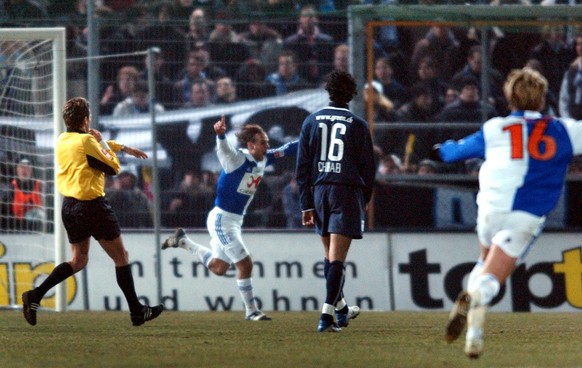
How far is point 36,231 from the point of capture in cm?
1573

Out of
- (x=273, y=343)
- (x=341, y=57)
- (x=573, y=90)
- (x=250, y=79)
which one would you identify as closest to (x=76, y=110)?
(x=273, y=343)

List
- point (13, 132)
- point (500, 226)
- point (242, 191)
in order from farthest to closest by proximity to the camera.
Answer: point (13, 132) < point (242, 191) < point (500, 226)

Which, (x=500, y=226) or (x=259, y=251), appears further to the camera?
(x=259, y=251)

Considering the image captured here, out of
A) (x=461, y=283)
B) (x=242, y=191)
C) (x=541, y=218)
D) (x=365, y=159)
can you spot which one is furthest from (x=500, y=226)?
(x=461, y=283)

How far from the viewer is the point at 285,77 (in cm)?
1650

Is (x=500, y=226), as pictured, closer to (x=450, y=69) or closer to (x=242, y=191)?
(x=242, y=191)

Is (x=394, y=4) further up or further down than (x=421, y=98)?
further up

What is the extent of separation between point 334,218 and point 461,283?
551 cm

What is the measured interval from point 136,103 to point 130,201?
1.21m

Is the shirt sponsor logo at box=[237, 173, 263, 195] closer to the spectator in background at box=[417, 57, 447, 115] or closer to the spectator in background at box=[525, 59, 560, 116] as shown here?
the spectator in background at box=[417, 57, 447, 115]

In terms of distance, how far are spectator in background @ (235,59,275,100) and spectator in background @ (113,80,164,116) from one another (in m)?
1.15

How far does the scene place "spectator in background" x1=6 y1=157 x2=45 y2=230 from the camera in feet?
51.7

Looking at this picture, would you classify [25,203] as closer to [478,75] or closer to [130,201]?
[130,201]

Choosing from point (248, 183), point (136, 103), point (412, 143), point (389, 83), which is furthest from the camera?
point (389, 83)
